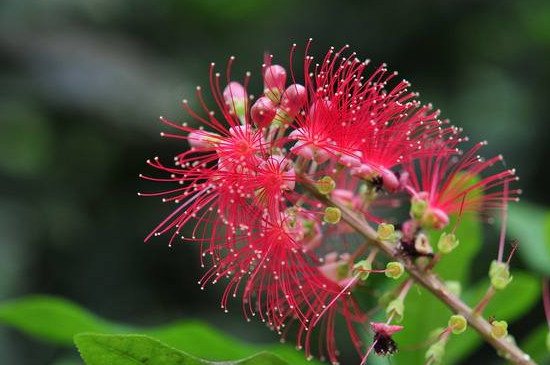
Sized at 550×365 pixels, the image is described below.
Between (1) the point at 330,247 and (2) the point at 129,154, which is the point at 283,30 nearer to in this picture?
(2) the point at 129,154

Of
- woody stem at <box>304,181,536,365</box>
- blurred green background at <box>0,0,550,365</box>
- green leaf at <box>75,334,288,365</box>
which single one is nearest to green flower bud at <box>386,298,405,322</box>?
woody stem at <box>304,181,536,365</box>

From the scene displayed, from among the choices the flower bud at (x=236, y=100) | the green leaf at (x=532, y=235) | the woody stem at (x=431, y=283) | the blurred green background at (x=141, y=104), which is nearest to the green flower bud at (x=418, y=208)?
the woody stem at (x=431, y=283)

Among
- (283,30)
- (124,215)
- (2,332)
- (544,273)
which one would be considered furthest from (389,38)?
(2,332)

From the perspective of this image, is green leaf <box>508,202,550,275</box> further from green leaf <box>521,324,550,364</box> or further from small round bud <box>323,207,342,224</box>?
small round bud <box>323,207,342,224</box>

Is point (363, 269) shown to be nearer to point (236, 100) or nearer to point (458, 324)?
point (458, 324)

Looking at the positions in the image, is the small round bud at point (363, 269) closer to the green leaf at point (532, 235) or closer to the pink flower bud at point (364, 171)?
the pink flower bud at point (364, 171)

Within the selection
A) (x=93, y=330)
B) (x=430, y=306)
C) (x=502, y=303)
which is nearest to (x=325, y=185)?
(x=430, y=306)
